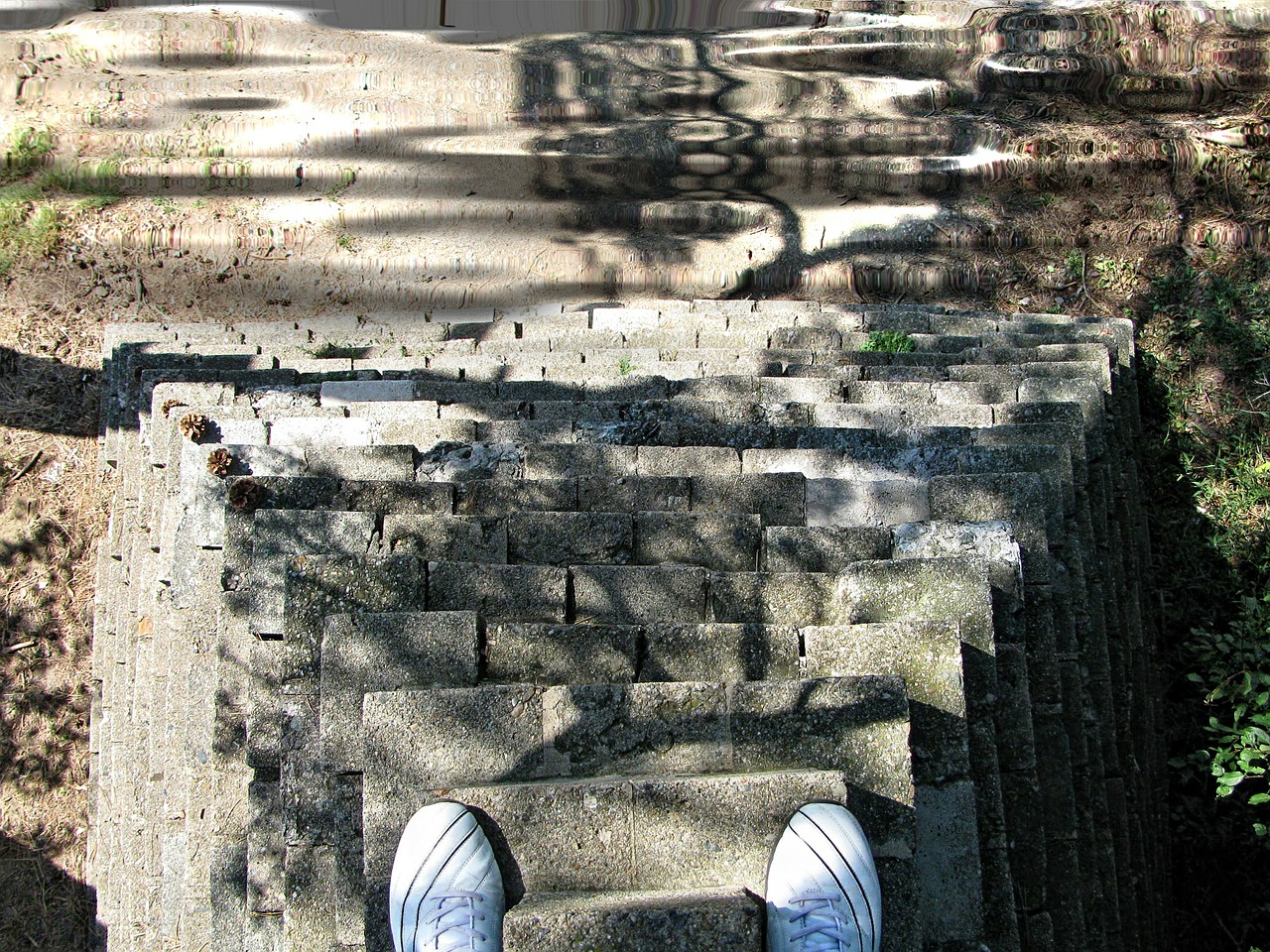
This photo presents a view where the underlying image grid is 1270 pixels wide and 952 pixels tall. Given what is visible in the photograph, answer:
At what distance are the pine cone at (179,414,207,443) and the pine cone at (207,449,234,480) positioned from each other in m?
0.44

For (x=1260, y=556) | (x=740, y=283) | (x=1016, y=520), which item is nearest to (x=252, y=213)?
(x=740, y=283)

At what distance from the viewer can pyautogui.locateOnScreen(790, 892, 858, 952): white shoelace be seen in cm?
235

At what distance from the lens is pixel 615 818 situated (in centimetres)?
247

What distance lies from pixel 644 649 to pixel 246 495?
4.78 feet

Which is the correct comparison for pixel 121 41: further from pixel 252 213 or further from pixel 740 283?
pixel 740 283

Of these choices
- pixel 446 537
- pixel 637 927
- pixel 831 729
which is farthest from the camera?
pixel 446 537

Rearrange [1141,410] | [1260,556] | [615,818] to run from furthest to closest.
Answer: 1. [1141,410]
2. [1260,556]
3. [615,818]

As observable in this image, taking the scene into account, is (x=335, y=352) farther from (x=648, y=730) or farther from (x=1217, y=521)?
(x=1217, y=521)

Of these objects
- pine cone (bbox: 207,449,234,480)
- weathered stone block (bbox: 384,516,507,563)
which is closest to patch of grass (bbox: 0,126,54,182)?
pine cone (bbox: 207,449,234,480)

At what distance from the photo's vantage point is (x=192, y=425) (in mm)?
3854

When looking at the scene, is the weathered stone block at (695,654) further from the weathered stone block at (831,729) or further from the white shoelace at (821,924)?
the white shoelace at (821,924)

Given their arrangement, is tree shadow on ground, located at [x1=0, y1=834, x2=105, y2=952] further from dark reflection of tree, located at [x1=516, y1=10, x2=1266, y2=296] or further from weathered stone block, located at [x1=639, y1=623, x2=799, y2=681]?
dark reflection of tree, located at [x1=516, y1=10, x2=1266, y2=296]

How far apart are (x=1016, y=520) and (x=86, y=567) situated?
5914mm

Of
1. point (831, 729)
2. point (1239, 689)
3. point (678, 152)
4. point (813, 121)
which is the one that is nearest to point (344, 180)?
point (678, 152)
